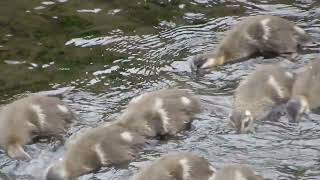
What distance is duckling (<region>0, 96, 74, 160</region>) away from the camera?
6277 millimetres

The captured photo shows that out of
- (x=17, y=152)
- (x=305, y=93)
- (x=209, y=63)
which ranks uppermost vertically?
(x=305, y=93)

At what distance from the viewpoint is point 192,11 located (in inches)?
323

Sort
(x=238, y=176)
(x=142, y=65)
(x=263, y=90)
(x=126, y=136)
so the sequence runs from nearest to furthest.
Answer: (x=238, y=176)
(x=126, y=136)
(x=263, y=90)
(x=142, y=65)

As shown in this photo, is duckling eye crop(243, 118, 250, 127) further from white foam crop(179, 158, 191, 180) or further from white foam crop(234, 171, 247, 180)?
white foam crop(234, 171, 247, 180)

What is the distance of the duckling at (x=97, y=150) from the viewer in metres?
5.85

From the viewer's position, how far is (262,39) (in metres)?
7.30

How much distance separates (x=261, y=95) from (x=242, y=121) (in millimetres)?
379

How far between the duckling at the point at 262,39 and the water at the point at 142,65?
12 centimetres

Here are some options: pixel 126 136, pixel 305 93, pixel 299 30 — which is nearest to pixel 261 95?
pixel 305 93

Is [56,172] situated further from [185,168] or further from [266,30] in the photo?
[266,30]

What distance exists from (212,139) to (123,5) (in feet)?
9.18

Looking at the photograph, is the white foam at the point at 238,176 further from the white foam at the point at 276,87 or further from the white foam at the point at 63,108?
the white foam at the point at 63,108

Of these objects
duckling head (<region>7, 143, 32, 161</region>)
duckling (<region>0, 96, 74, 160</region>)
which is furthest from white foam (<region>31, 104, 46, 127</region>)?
duckling head (<region>7, 143, 32, 161</region>)

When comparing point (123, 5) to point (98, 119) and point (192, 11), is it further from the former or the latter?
point (98, 119)
